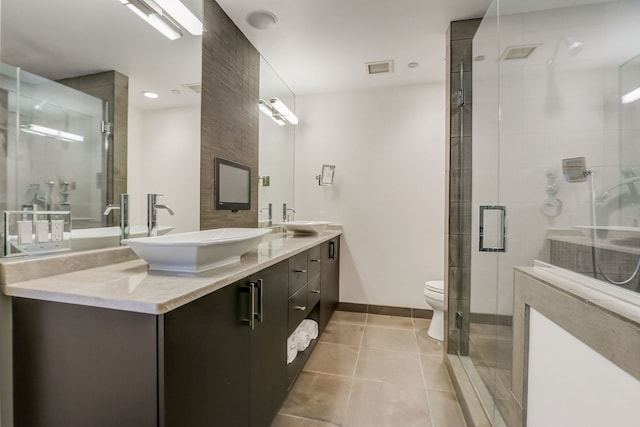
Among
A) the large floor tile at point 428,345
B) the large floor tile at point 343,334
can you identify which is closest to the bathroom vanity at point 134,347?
the large floor tile at point 343,334

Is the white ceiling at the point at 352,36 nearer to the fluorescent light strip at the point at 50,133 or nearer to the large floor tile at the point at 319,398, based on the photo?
the fluorescent light strip at the point at 50,133

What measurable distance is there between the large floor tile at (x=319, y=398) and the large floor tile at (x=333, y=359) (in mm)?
73

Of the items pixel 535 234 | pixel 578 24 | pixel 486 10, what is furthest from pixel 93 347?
pixel 486 10

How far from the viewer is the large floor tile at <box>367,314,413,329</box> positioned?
9.23 ft

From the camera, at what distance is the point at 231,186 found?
6.86 feet

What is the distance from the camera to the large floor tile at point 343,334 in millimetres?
2447

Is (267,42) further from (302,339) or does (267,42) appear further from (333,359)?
(333,359)

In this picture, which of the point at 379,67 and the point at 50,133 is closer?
the point at 50,133

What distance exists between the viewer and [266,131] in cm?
264

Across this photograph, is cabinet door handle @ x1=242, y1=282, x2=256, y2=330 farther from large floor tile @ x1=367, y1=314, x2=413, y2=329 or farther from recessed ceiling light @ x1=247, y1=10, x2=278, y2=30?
large floor tile @ x1=367, y1=314, x2=413, y2=329

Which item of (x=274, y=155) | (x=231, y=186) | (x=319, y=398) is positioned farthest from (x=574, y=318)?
(x=274, y=155)

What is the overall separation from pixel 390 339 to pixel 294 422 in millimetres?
1266

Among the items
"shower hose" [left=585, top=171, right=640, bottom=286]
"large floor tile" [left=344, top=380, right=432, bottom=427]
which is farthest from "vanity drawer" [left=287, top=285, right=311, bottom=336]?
"shower hose" [left=585, top=171, right=640, bottom=286]

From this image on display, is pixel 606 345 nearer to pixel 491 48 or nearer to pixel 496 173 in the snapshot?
pixel 496 173
